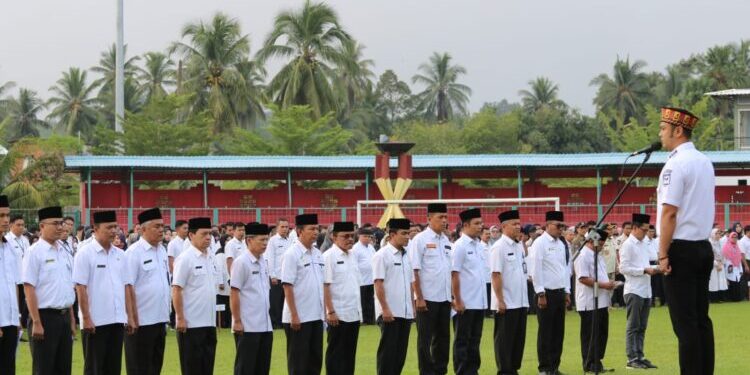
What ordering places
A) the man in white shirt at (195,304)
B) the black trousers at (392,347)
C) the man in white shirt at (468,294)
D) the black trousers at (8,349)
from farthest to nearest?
the man in white shirt at (468,294)
the black trousers at (392,347)
the man in white shirt at (195,304)
the black trousers at (8,349)

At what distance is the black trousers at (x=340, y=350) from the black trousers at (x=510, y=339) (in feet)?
7.31

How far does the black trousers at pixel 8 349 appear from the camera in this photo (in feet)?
37.8

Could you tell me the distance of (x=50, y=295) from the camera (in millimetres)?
11930

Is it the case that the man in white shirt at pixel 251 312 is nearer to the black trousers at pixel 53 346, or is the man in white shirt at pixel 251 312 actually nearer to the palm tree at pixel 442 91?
the black trousers at pixel 53 346

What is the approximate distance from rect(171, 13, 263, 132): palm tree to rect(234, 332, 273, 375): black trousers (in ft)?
162

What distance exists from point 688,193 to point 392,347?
5.88m

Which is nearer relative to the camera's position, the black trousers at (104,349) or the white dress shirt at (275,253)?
the black trousers at (104,349)

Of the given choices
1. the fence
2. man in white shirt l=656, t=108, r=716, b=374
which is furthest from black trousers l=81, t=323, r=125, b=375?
the fence

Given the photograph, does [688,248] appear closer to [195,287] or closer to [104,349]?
[195,287]

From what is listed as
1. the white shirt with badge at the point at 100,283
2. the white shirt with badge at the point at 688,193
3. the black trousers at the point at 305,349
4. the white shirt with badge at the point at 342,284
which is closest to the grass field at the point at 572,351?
the white shirt with badge at the point at 342,284

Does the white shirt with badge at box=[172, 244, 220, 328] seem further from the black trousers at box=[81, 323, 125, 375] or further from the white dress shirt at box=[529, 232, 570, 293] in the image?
the white dress shirt at box=[529, 232, 570, 293]

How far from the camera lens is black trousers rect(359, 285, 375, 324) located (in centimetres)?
2089

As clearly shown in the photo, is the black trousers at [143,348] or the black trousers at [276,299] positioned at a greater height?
the black trousers at [143,348]

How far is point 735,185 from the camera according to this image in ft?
143
